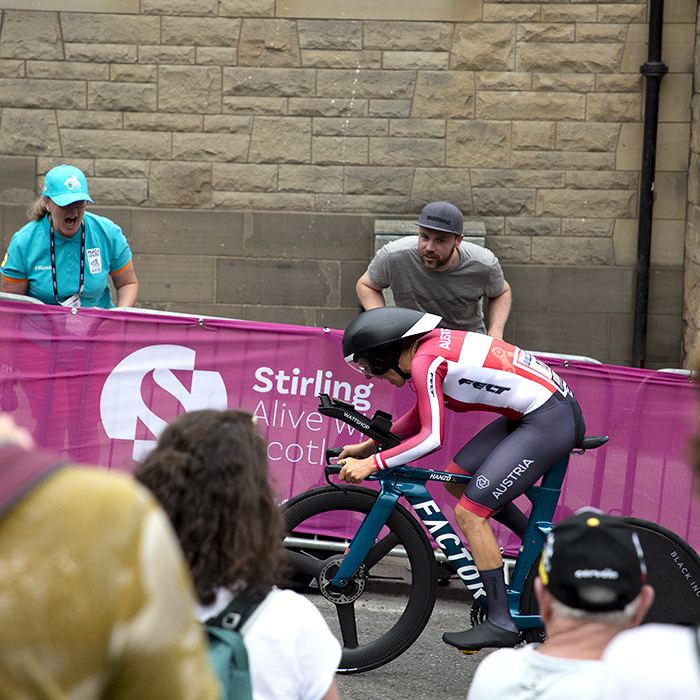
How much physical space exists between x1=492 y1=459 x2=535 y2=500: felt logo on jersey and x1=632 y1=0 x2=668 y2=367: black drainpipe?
5.29m

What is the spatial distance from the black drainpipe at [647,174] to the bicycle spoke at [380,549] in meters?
5.47

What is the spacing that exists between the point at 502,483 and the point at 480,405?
369 millimetres

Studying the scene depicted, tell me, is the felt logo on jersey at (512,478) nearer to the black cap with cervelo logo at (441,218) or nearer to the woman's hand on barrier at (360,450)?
the woman's hand on barrier at (360,450)

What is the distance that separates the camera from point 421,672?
4.28 m

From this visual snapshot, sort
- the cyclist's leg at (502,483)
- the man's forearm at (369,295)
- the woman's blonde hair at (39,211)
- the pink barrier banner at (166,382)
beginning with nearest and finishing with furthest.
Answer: the cyclist's leg at (502,483)
the pink barrier banner at (166,382)
the woman's blonde hair at (39,211)
the man's forearm at (369,295)

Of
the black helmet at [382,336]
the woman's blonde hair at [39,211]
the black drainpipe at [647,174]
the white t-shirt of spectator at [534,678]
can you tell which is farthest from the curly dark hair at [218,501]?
the black drainpipe at [647,174]

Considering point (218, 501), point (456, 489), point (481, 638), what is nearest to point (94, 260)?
point (456, 489)

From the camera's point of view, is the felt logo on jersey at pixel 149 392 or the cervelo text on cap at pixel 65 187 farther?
the cervelo text on cap at pixel 65 187

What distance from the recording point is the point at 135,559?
3.29 ft

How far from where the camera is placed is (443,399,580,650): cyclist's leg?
158 inches

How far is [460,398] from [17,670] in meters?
3.27

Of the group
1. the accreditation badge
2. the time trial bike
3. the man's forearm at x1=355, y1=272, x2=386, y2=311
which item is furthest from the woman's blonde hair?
the time trial bike

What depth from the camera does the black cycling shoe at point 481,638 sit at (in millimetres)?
3941

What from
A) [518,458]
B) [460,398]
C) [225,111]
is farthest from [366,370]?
[225,111]
